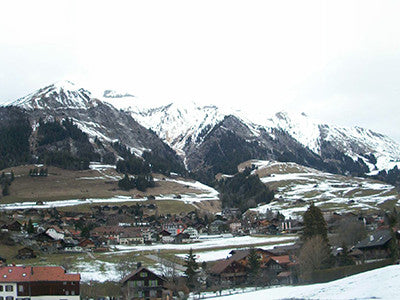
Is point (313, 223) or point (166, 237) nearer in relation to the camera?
point (313, 223)

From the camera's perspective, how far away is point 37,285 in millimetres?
70500

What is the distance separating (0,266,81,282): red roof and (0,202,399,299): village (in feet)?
8.79

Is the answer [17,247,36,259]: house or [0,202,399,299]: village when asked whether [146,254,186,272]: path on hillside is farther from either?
[17,247,36,259]: house

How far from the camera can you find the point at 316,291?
48031 millimetres

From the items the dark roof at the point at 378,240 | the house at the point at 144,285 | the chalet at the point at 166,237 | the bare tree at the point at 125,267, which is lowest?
the house at the point at 144,285

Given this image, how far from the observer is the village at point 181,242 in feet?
255

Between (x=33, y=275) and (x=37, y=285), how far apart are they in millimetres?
1406

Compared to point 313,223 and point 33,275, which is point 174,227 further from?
point 33,275

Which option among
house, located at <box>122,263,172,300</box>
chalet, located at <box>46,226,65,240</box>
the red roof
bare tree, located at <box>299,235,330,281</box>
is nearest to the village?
house, located at <box>122,263,172,300</box>

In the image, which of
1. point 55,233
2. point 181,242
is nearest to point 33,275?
point 55,233

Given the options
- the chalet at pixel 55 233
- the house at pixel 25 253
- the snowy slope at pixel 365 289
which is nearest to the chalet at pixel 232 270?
the house at pixel 25 253

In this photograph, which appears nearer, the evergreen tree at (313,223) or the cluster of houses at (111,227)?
the evergreen tree at (313,223)

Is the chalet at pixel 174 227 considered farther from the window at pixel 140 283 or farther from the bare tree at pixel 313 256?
the bare tree at pixel 313 256

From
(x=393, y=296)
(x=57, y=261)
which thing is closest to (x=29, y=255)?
(x=57, y=261)
